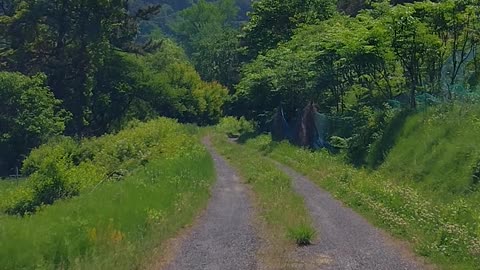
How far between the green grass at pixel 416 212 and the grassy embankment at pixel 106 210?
4.78 m

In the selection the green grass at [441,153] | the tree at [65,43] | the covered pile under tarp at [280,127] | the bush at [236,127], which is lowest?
the bush at [236,127]

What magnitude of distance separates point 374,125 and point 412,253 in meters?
14.4

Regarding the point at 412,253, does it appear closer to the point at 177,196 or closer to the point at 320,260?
the point at 320,260

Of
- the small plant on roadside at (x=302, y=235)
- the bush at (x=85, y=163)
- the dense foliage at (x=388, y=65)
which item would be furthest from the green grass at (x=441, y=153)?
the bush at (x=85, y=163)

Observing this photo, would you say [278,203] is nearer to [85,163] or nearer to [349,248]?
[349,248]

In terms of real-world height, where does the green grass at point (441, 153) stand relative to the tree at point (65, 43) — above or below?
below

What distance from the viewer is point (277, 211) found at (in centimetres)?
1761

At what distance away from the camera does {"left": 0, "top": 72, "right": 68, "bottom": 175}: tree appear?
41.2 m

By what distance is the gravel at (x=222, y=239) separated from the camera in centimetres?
1248

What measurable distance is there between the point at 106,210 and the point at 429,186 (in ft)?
30.2

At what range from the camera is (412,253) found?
12938 mm

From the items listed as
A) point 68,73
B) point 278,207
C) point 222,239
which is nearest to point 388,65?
point 278,207

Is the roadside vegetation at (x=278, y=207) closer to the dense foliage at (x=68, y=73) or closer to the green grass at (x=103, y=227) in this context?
the green grass at (x=103, y=227)

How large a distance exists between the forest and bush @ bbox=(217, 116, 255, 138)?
330 mm
